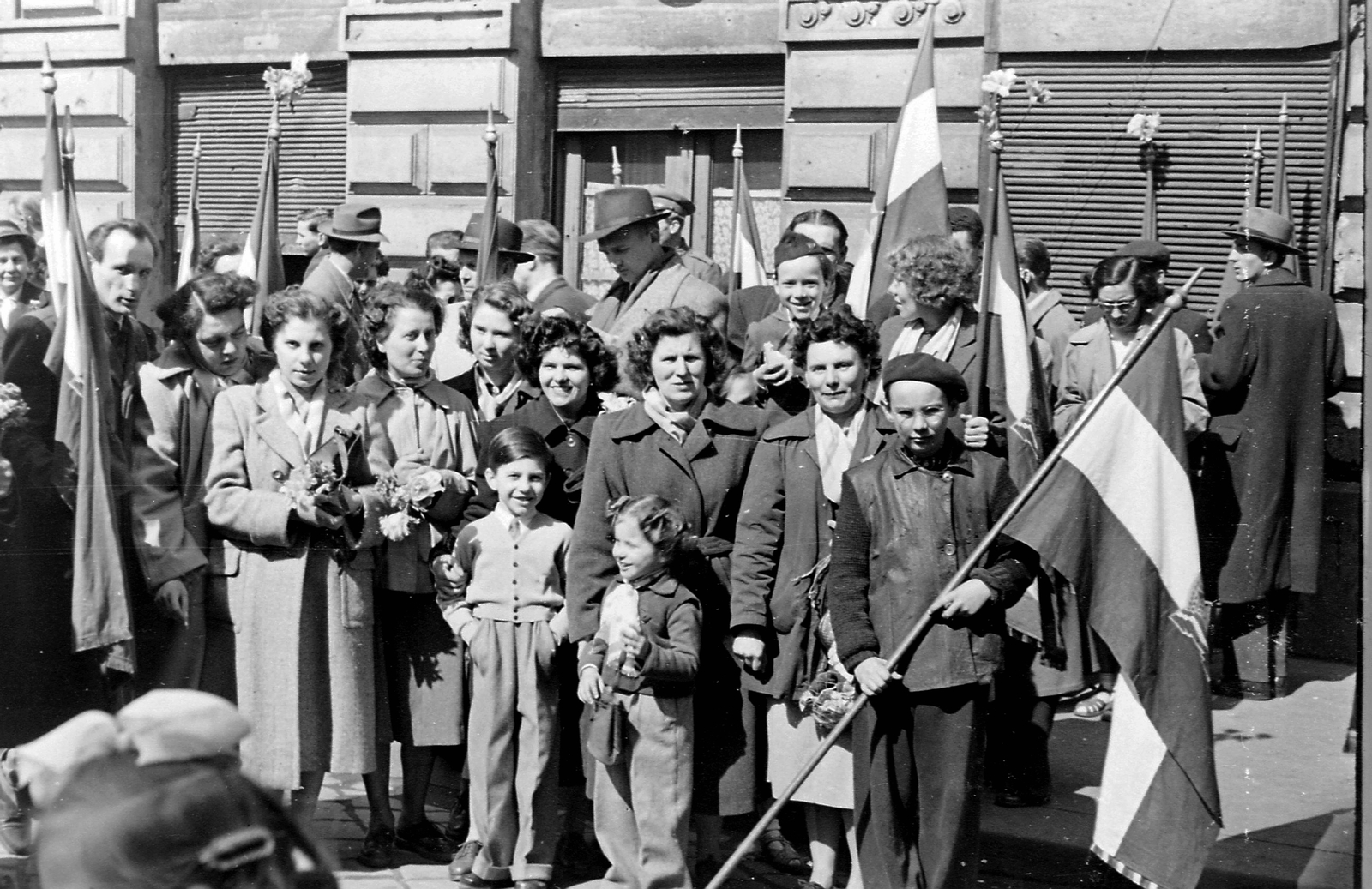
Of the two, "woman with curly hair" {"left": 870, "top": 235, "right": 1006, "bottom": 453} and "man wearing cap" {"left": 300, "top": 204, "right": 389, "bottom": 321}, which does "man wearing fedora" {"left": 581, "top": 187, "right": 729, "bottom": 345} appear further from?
"man wearing cap" {"left": 300, "top": 204, "right": 389, "bottom": 321}

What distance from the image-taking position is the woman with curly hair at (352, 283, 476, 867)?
16.4 feet

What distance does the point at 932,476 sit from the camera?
4.35 meters

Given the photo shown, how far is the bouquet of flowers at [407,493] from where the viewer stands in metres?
4.86

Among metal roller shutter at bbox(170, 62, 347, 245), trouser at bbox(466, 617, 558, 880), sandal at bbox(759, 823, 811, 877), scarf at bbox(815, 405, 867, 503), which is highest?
metal roller shutter at bbox(170, 62, 347, 245)

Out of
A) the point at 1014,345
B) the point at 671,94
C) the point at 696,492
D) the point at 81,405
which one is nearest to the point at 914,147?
the point at 1014,345

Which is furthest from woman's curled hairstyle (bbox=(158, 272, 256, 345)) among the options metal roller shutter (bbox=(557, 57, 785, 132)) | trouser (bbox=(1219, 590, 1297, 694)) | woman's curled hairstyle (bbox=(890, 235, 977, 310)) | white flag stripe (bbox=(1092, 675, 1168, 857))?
metal roller shutter (bbox=(557, 57, 785, 132))

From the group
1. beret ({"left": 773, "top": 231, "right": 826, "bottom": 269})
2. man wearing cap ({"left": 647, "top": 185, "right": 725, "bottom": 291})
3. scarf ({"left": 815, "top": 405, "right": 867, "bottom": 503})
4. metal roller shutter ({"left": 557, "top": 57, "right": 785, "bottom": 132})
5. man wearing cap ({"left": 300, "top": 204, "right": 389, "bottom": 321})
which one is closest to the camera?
scarf ({"left": 815, "top": 405, "right": 867, "bottom": 503})

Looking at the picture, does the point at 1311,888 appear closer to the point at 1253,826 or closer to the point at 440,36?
the point at 1253,826

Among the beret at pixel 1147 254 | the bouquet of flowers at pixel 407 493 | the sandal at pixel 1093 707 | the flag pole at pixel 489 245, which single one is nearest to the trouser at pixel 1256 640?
the sandal at pixel 1093 707

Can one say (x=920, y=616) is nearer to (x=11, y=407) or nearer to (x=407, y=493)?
(x=407, y=493)

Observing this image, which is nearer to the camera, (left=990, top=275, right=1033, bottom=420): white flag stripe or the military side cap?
(left=990, top=275, right=1033, bottom=420): white flag stripe

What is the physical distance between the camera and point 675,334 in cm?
492

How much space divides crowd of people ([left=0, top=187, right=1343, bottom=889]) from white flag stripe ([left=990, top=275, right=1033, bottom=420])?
7cm

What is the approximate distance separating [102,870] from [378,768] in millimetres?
3513
